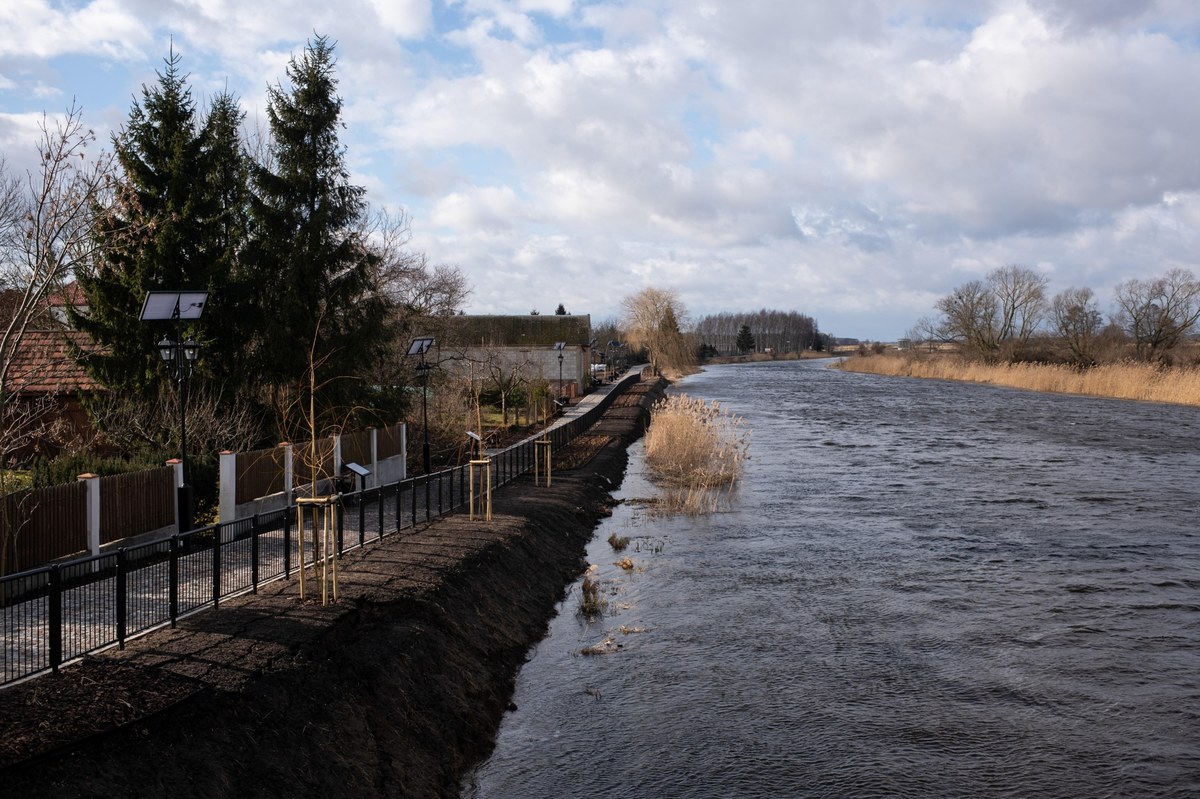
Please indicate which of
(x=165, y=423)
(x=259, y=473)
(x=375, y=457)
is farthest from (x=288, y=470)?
(x=375, y=457)

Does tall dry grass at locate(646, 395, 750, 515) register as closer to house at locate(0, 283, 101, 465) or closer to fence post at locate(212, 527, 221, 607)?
house at locate(0, 283, 101, 465)

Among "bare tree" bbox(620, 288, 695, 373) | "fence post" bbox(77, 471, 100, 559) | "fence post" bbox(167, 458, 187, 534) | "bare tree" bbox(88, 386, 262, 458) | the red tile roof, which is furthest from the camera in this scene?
"bare tree" bbox(620, 288, 695, 373)

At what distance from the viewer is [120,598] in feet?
26.8

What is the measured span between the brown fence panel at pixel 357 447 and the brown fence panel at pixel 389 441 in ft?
1.94

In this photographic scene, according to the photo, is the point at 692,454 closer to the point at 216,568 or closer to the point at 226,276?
the point at 226,276

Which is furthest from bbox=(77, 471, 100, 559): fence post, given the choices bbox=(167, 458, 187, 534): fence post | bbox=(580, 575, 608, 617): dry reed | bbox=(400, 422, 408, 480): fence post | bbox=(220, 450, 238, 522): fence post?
bbox=(400, 422, 408, 480): fence post

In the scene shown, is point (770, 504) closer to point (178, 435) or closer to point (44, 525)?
point (178, 435)

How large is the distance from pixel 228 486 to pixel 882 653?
10.1 metres

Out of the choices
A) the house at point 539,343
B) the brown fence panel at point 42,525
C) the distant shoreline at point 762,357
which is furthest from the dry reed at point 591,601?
the distant shoreline at point 762,357

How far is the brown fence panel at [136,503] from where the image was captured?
42.4 feet

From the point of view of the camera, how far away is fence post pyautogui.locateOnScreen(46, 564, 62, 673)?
7.25 m

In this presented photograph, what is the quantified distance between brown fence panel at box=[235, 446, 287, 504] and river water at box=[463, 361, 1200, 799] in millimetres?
5751

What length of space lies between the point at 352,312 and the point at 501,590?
386 inches

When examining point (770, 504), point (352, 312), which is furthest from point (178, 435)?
point (770, 504)
